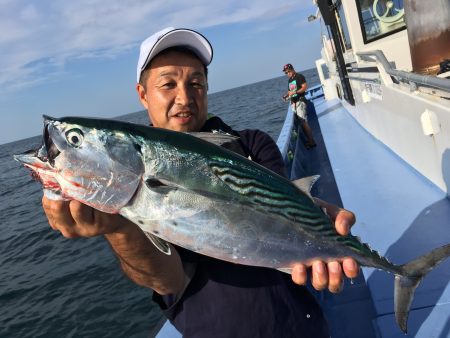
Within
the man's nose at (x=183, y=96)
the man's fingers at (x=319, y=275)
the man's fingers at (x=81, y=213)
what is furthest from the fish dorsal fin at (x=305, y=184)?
the man's fingers at (x=81, y=213)

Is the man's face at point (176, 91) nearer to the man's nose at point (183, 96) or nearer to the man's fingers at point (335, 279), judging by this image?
the man's nose at point (183, 96)

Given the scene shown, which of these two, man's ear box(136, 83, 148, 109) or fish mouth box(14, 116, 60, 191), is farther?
man's ear box(136, 83, 148, 109)

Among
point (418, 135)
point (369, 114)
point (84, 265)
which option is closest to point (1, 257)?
point (84, 265)

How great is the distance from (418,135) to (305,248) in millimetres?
3037

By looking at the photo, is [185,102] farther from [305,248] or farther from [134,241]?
[305,248]

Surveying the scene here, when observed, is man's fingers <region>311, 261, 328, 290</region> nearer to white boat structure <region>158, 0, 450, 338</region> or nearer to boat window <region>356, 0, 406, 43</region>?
white boat structure <region>158, 0, 450, 338</region>

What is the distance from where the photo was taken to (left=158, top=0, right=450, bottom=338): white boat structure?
2.82 m

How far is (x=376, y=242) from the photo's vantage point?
343 cm

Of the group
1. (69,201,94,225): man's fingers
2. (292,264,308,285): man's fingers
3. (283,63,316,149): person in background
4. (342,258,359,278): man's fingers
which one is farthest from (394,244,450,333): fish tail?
(283,63,316,149): person in background

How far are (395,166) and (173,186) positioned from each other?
14.4ft

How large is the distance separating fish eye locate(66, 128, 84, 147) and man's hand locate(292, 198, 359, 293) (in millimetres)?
1153

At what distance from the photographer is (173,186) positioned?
154cm

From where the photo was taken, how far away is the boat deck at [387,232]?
2.59 meters

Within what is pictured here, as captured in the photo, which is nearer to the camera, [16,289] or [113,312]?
[113,312]
